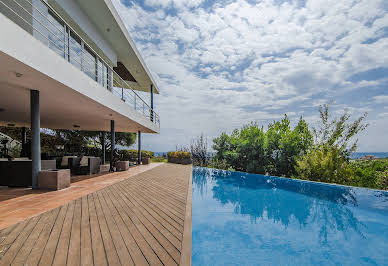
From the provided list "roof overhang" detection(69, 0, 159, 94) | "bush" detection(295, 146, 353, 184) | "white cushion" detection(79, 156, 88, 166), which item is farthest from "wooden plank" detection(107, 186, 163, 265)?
"bush" detection(295, 146, 353, 184)

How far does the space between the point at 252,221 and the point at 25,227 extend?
5.33 m

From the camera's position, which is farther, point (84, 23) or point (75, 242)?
point (84, 23)

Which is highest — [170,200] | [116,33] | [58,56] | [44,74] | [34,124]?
[116,33]

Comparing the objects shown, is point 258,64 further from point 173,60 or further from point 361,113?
point 361,113

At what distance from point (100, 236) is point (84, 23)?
26.4 ft

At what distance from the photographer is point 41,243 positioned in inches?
87.2

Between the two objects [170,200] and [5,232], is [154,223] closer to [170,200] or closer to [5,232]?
[170,200]

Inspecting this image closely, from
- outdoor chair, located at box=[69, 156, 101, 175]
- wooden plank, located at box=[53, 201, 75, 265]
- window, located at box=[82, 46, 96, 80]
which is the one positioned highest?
window, located at box=[82, 46, 96, 80]

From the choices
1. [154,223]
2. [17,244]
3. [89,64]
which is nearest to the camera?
[17,244]

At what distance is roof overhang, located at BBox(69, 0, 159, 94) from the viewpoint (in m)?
6.88

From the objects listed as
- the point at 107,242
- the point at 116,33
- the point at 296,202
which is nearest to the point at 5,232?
the point at 107,242

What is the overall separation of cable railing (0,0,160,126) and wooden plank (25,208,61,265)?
11.9ft

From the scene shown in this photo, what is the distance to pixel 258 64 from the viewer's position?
11234 millimetres

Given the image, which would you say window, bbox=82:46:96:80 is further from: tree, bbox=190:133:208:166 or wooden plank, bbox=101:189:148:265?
tree, bbox=190:133:208:166
